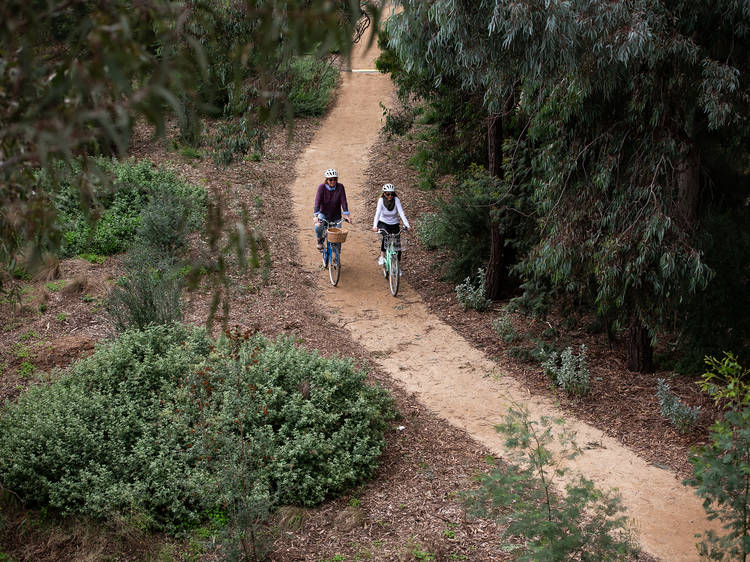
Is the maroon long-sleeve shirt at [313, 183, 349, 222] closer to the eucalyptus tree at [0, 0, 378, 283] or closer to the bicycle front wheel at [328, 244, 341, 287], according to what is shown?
the bicycle front wheel at [328, 244, 341, 287]

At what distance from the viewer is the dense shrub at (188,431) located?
628 cm

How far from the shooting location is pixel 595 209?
27.6ft

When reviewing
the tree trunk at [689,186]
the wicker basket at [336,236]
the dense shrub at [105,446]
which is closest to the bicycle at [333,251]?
the wicker basket at [336,236]

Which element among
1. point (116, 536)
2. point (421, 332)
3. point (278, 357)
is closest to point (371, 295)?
point (421, 332)

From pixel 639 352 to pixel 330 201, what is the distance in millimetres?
5527

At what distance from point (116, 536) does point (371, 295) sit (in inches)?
270

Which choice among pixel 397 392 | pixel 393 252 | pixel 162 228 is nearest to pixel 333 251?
pixel 393 252

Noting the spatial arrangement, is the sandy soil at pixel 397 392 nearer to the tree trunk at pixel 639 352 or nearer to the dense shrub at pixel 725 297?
the tree trunk at pixel 639 352

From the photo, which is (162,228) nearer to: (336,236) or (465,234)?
(336,236)

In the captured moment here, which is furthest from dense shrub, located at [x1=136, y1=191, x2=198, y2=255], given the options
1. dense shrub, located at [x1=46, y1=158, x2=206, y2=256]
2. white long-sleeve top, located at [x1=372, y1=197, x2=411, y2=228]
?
white long-sleeve top, located at [x1=372, y1=197, x2=411, y2=228]

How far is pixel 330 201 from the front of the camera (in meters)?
12.2

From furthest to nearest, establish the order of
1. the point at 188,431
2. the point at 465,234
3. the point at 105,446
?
1. the point at 465,234
2. the point at 188,431
3. the point at 105,446

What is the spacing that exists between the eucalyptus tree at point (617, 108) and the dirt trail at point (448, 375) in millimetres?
1692

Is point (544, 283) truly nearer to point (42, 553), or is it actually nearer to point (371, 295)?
point (371, 295)
